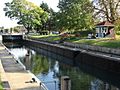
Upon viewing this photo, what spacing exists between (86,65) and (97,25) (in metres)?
23.8

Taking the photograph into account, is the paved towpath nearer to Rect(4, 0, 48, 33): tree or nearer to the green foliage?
the green foliage

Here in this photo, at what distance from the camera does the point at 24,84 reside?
1862cm

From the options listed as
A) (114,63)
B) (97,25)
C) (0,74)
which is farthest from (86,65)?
(97,25)

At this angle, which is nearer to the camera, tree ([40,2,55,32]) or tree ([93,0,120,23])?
tree ([93,0,120,23])

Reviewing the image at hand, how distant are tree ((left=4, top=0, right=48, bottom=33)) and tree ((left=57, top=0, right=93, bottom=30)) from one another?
3276cm

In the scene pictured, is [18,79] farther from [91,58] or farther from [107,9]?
[107,9]

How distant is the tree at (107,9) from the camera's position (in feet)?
202

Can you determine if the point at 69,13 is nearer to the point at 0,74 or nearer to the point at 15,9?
the point at 15,9

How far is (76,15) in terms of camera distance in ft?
224

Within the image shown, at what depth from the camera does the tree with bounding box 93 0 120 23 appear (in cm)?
6166

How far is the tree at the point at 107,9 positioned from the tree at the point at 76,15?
1.45 meters

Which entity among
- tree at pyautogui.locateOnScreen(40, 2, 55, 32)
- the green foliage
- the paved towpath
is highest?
tree at pyautogui.locateOnScreen(40, 2, 55, 32)

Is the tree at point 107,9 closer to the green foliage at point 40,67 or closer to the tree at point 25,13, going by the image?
the green foliage at point 40,67

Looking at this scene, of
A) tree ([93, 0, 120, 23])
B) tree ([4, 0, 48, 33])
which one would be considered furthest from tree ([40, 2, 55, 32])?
tree ([93, 0, 120, 23])
